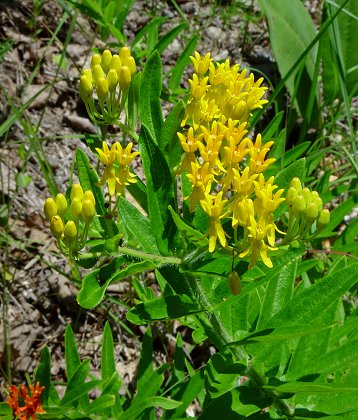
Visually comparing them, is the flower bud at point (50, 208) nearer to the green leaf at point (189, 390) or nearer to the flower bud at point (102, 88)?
the flower bud at point (102, 88)

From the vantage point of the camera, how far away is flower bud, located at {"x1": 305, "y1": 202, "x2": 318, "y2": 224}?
1808 mm

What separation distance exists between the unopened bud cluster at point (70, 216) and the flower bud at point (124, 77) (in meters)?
0.42

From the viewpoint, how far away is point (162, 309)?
2014 millimetres

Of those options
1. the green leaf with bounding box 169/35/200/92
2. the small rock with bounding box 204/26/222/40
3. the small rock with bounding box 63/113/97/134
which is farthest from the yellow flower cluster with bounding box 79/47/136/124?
the small rock with bounding box 204/26/222/40

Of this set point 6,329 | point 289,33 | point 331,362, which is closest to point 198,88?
point 331,362

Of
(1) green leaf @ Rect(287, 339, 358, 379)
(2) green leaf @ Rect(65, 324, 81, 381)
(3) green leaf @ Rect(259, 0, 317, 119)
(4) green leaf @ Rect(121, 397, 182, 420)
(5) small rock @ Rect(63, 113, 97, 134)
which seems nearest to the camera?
(1) green leaf @ Rect(287, 339, 358, 379)

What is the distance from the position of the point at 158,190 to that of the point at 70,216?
0.30 meters

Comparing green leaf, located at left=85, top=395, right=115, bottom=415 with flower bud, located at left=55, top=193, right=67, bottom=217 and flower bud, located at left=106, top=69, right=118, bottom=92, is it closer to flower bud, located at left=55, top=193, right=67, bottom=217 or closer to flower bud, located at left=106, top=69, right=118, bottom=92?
flower bud, located at left=55, top=193, right=67, bottom=217

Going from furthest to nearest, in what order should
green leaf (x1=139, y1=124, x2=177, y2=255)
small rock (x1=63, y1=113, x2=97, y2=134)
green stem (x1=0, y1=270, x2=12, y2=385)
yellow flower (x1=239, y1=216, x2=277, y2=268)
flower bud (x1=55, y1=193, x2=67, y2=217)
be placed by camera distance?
small rock (x1=63, y1=113, x2=97, y2=134) → green stem (x1=0, y1=270, x2=12, y2=385) → green leaf (x1=139, y1=124, x2=177, y2=255) → flower bud (x1=55, y1=193, x2=67, y2=217) → yellow flower (x1=239, y1=216, x2=277, y2=268)

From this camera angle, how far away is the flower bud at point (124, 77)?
206 cm

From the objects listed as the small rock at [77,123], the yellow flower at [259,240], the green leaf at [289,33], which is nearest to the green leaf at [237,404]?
the yellow flower at [259,240]

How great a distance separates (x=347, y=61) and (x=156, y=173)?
292 centimetres

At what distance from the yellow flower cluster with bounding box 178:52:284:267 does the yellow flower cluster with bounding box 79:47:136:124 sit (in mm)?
235

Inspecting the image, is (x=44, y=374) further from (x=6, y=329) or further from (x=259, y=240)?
(x=259, y=240)
